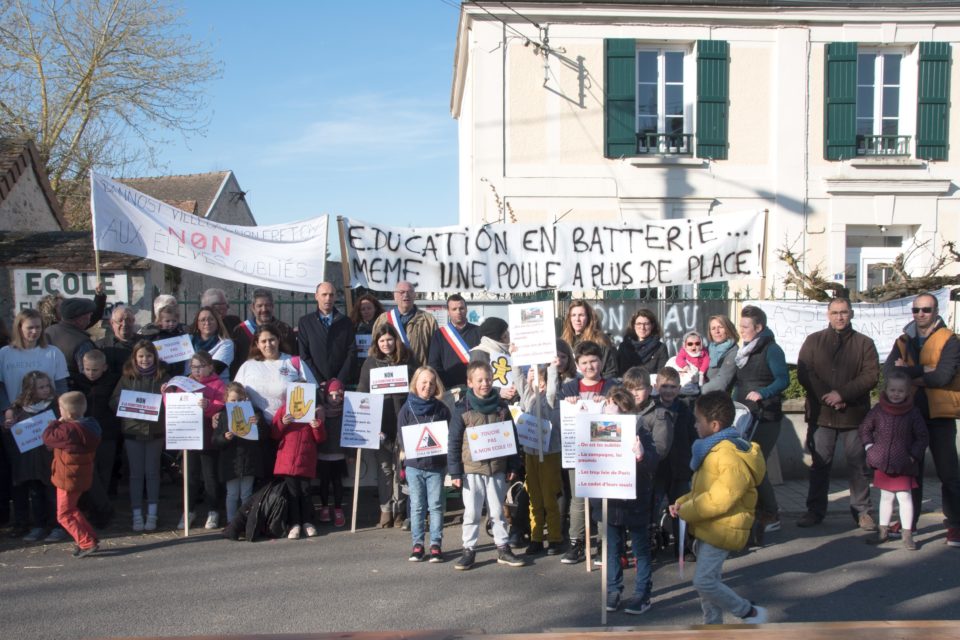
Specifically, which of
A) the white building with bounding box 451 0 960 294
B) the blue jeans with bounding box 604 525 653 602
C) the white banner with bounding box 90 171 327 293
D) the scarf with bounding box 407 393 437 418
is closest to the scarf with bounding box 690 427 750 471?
the blue jeans with bounding box 604 525 653 602

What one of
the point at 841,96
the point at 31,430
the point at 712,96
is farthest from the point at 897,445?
the point at 841,96

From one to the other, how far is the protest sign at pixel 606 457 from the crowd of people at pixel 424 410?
52 cm

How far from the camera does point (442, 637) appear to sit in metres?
3.23

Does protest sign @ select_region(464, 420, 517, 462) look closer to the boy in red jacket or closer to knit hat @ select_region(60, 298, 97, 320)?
the boy in red jacket

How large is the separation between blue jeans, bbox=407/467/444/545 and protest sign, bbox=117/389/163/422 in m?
2.23

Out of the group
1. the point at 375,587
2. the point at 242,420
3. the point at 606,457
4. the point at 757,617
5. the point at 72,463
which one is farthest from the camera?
the point at 242,420

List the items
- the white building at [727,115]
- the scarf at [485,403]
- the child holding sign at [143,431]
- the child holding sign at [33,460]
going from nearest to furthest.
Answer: the scarf at [485,403] → the child holding sign at [33,460] → the child holding sign at [143,431] → the white building at [727,115]

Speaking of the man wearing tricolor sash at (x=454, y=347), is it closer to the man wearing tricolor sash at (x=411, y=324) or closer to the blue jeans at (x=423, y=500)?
the man wearing tricolor sash at (x=411, y=324)

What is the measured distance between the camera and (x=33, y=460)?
6.57 meters

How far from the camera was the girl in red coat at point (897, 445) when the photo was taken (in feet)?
21.3

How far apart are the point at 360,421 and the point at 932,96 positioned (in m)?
13.2

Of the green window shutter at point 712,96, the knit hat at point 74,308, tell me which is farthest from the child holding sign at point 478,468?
the green window shutter at point 712,96

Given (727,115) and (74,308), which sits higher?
(727,115)

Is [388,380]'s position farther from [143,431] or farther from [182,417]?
[143,431]
